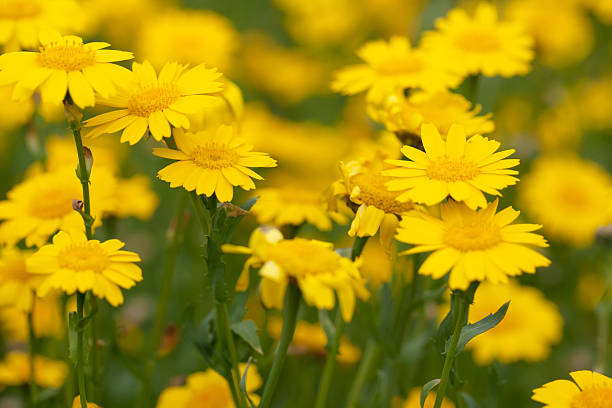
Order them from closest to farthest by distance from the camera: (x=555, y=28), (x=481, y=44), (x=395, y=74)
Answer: (x=395, y=74), (x=481, y=44), (x=555, y=28)

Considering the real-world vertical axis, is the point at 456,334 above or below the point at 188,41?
above

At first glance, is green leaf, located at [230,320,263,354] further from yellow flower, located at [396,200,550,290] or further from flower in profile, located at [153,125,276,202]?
yellow flower, located at [396,200,550,290]

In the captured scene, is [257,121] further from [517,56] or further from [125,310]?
[517,56]

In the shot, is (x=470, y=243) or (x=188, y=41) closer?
(x=470, y=243)

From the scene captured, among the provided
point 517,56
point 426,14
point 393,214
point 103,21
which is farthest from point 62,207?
point 103,21

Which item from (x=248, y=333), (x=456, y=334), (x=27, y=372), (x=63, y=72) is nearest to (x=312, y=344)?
(x=248, y=333)

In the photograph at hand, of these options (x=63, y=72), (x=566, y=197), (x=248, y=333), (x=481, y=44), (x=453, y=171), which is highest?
(x=63, y=72)

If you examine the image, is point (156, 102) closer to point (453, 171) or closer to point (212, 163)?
point (212, 163)

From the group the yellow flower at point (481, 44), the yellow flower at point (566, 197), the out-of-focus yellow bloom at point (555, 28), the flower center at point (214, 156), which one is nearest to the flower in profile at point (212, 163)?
the flower center at point (214, 156)
